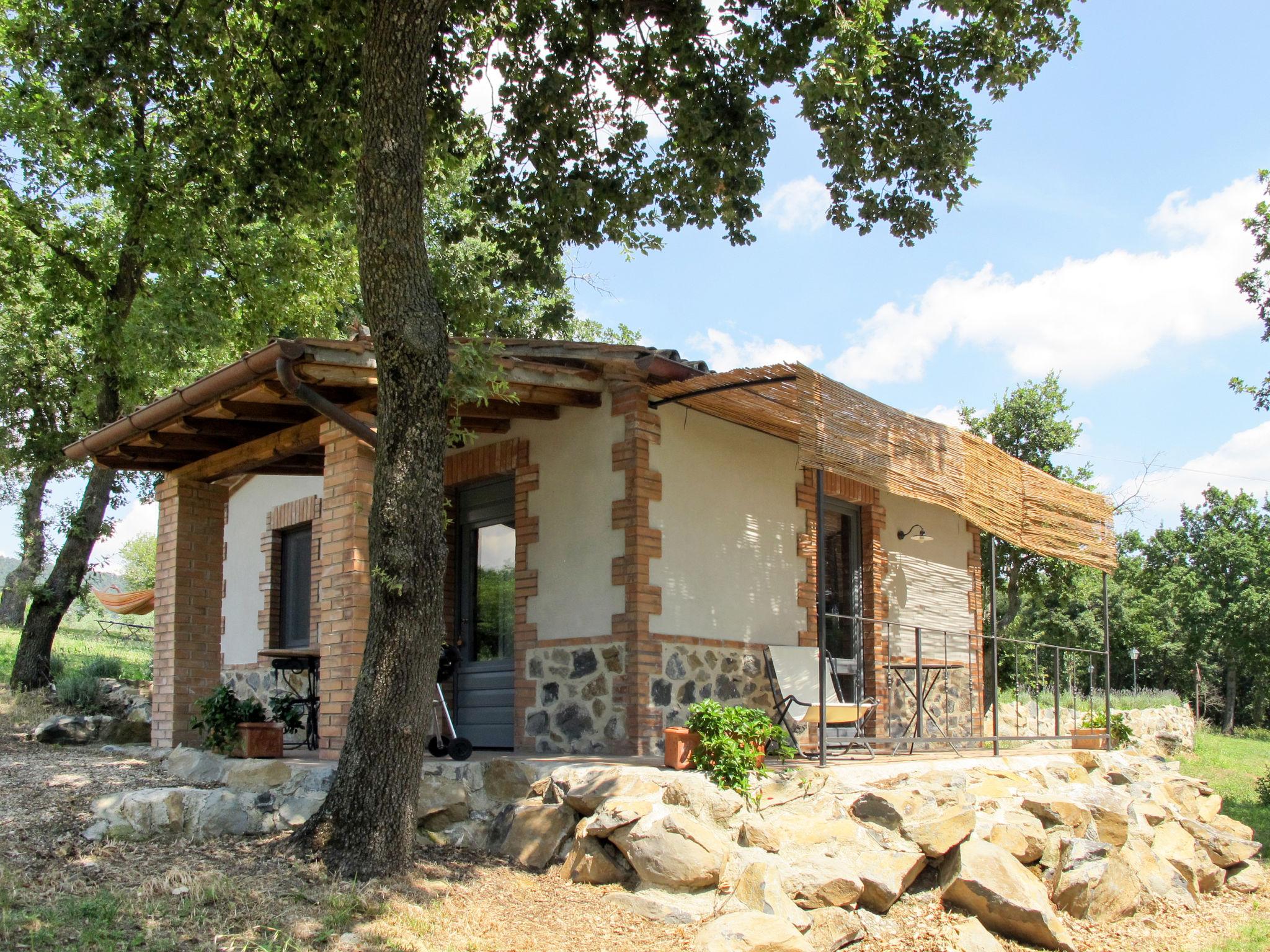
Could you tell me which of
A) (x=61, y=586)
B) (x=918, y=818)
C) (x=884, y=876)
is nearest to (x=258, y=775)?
(x=884, y=876)

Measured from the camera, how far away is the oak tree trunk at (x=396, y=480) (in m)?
5.45

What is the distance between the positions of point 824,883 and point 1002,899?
115 cm

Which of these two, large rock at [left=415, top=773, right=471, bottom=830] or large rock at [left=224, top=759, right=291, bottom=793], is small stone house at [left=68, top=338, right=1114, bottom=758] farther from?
large rock at [left=415, top=773, right=471, bottom=830]

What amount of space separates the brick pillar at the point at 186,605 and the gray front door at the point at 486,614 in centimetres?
212

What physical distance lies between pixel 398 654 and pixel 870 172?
4857mm

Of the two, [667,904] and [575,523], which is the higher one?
[575,523]

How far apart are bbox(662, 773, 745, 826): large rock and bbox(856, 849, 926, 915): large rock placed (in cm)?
79

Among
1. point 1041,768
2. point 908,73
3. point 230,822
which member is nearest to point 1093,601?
point 1041,768

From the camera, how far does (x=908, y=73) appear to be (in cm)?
745

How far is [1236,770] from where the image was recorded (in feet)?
59.4

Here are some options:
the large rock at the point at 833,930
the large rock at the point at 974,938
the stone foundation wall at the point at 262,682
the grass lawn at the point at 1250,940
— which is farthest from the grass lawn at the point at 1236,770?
the stone foundation wall at the point at 262,682

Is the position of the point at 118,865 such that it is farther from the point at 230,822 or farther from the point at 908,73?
the point at 908,73

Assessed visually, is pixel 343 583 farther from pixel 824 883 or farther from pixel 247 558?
pixel 247 558

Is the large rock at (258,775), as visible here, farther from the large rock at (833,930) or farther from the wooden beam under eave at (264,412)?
the large rock at (833,930)
